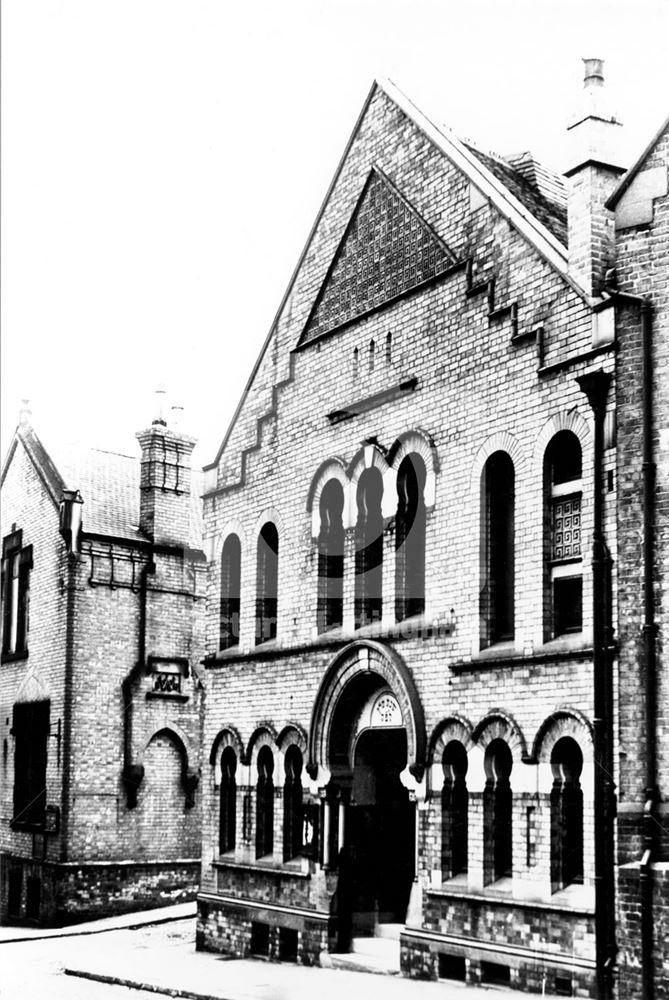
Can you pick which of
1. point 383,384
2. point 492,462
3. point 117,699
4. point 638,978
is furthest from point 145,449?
point 638,978

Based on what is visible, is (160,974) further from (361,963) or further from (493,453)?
(493,453)

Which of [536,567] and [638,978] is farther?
[536,567]

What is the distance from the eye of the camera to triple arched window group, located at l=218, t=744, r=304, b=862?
762 inches

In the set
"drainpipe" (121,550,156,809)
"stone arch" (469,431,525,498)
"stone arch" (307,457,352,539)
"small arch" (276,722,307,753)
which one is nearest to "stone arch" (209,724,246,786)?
"small arch" (276,722,307,753)

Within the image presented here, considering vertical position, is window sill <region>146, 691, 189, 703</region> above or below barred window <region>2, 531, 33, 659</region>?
below

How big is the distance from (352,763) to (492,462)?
5.10 meters

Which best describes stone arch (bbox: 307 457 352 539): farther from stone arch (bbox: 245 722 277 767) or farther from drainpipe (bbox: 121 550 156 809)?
drainpipe (bbox: 121 550 156 809)

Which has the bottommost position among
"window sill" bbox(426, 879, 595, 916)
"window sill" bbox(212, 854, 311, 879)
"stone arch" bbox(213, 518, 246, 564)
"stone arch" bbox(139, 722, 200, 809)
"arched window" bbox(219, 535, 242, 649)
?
"window sill" bbox(212, 854, 311, 879)

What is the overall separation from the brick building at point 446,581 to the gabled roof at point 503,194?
6 centimetres

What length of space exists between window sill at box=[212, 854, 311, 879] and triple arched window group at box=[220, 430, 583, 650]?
3.38 meters

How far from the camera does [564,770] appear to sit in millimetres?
14344

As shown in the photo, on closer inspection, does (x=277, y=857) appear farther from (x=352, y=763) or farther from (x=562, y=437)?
(x=562, y=437)

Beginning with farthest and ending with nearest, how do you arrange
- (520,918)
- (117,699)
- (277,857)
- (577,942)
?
(117,699), (277,857), (520,918), (577,942)

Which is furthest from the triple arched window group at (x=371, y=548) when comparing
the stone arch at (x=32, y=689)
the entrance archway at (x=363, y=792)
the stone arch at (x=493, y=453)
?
the stone arch at (x=32, y=689)
